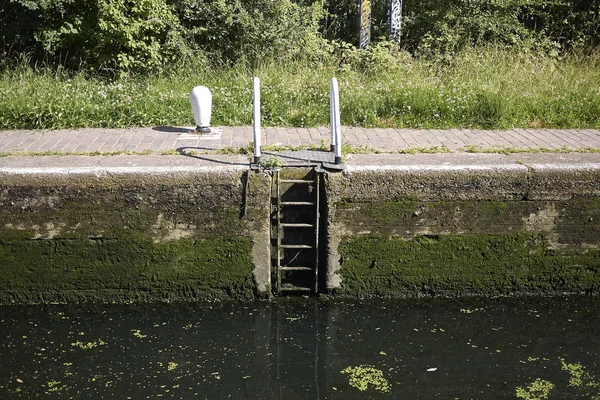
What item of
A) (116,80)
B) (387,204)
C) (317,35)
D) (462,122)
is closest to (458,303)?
(387,204)

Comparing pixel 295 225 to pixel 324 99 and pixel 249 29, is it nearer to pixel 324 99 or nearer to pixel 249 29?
pixel 324 99

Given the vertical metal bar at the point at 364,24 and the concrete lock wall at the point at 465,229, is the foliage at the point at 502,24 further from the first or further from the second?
the concrete lock wall at the point at 465,229

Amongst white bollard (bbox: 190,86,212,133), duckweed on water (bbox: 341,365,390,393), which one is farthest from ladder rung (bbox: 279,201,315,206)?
white bollard (bbox: 190,86,212,133)

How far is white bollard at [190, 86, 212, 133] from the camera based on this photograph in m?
7.93

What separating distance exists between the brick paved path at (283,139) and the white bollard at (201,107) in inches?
5.9

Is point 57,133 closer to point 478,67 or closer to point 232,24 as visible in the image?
point 232,24

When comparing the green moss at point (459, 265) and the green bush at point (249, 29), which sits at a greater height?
the green bush at point (249, 29)

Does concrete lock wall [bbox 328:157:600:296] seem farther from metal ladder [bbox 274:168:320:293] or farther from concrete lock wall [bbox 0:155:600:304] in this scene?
metal ladder [bbox 274:168:320:293]

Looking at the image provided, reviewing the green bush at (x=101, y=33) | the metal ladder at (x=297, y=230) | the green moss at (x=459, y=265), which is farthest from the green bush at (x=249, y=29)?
the green moss at (x=459, y=265)

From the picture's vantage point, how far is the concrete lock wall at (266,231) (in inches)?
256

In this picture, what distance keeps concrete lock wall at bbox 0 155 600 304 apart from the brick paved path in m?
0.91

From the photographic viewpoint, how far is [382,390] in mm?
5508

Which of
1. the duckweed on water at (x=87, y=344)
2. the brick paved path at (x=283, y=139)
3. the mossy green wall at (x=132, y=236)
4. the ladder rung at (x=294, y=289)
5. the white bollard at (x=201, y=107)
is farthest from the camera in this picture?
the white bollard at (x=201, y=107)

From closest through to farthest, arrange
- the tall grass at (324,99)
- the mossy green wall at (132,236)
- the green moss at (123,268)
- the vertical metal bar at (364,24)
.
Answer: the mossy green wall at (132,236) → the green moss at (123,268) → the tall grass at (324,99) → the vertical metal bar at (364,24)
